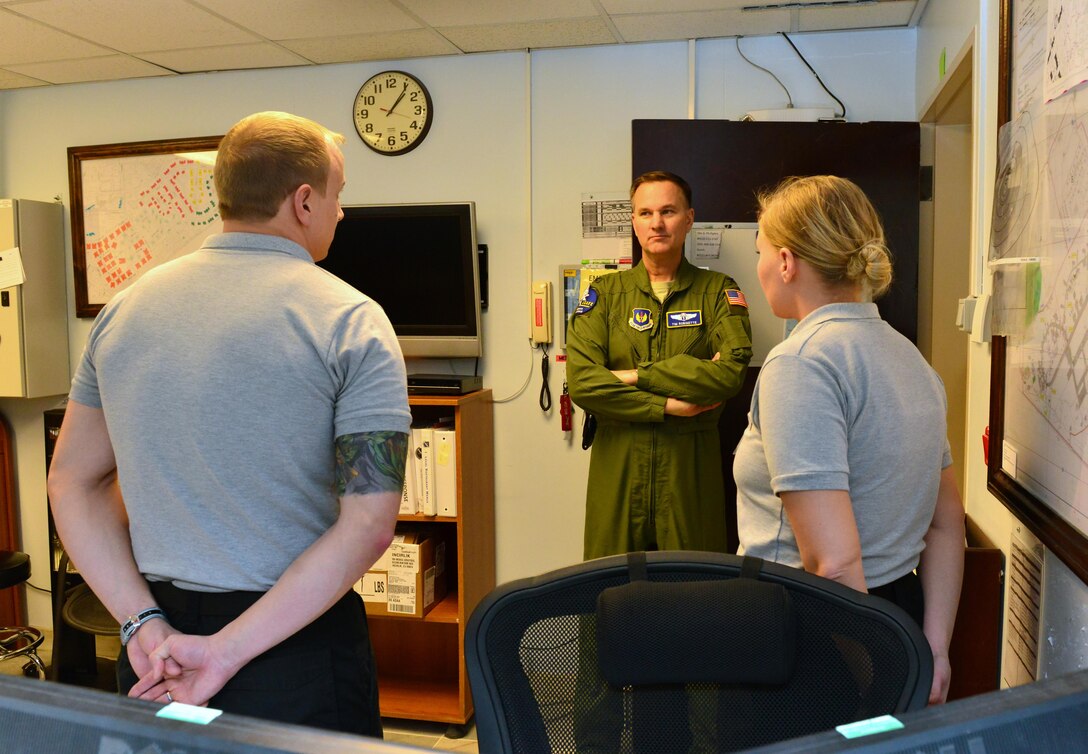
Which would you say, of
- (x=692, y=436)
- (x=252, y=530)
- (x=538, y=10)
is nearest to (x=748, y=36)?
(x=538, y=10)

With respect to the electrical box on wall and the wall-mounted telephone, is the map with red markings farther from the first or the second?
the wall-mounted telephone

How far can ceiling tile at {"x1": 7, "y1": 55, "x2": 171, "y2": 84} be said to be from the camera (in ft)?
11.2

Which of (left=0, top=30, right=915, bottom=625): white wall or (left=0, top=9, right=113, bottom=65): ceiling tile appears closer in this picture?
(left=0, top=9, right=113, bottom=65): ceiling tile

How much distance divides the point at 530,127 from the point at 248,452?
2.43m

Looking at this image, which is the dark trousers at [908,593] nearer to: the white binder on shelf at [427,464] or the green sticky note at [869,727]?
the green sticky note at [869,727]

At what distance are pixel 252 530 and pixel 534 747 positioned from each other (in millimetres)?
529

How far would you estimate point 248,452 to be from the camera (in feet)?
3.85

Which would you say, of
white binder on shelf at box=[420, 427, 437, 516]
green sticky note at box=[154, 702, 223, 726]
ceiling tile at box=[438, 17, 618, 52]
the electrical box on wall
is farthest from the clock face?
green sticky note at box=[154, 702, 223, 726]

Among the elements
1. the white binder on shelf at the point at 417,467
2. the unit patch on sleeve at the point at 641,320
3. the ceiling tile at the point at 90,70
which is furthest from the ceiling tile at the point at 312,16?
the white binder on shelf at the point at 417,467

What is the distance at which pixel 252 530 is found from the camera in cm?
120

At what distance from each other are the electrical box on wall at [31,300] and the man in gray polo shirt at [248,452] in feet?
9.08

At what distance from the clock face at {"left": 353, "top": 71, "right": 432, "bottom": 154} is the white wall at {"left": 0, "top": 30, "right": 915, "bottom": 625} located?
0.04 metres

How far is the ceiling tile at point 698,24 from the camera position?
9.56 feet

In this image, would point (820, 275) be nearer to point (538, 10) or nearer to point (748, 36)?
point (538, 10)
